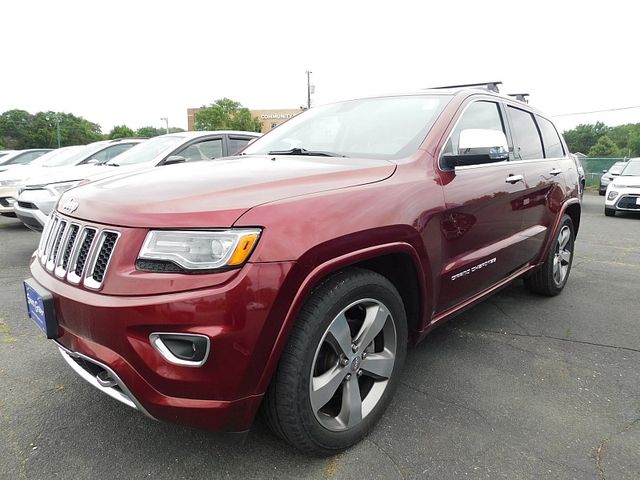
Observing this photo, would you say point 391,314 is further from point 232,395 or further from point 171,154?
point 171,154

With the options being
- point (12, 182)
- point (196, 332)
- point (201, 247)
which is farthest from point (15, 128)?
point (196, 332)

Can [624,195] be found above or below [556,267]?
below

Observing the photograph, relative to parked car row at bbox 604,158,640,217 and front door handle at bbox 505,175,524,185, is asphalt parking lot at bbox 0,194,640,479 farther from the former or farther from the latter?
parked car row at bbox 604,158,640,217

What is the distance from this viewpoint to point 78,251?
1.88 m

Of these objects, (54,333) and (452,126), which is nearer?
(54,333)

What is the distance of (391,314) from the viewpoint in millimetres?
2201

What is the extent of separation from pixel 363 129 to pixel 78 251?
5.87 ft

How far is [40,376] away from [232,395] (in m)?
1.78

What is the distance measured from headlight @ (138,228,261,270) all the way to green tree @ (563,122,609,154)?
9443 centimetres

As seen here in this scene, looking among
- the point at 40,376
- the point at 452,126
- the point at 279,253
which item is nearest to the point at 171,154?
the point at 40,376

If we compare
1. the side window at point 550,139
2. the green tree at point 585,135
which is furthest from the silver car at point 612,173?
the green tree at point 585,135

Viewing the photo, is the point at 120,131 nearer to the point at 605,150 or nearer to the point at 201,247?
the point at 605,150

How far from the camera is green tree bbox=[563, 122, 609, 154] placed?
84.2 meters

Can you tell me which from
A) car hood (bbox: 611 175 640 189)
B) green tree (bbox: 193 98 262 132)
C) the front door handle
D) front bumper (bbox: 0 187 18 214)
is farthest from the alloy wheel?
green tree (bbox: 193 98 262 132)
